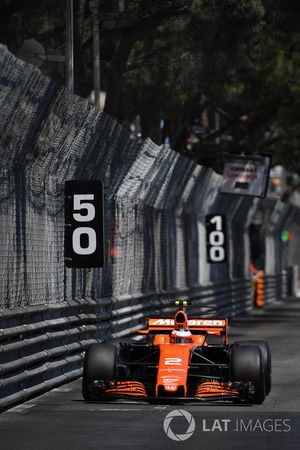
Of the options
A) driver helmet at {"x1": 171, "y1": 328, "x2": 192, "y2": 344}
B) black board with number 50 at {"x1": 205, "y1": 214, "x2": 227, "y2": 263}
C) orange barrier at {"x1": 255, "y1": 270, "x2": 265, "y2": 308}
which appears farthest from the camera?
orange barrier at {"x1": 255, "y1": 270, "x2": 265, "y2": 308}

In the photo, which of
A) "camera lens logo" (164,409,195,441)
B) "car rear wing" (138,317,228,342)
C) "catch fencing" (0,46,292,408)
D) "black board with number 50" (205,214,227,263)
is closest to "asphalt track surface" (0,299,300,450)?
"camera lens logo" (164,409,195,441)

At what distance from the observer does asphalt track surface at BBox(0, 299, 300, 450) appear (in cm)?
1152

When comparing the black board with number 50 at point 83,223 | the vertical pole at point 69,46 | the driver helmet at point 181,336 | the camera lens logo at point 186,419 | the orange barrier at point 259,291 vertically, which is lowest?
the camera lens logo at point 186,419

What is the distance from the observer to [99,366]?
48.4 feet

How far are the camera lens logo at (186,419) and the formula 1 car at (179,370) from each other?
0.42 meters

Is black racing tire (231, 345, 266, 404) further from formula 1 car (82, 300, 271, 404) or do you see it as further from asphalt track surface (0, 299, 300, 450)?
asphalt track surface (0, 299, 300, 450)

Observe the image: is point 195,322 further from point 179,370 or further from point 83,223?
point 83,223

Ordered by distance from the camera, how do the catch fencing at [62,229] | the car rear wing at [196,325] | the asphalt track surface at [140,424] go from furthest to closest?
the car rear wing at [196,325] → the catch fencing at [62,229] → the asphalt track surface at [140,424]

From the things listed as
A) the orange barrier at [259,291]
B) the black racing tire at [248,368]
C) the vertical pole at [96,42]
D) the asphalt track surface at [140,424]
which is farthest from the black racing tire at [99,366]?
the orange barrier at [259,291]

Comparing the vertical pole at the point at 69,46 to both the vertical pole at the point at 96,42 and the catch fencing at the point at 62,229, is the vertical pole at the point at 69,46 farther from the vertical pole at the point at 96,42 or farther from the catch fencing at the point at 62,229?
the vertical pole at the point at 96,42

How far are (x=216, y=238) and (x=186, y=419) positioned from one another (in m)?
19.7

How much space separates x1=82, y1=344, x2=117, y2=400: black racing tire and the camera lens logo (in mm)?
817

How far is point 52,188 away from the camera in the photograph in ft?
57.4

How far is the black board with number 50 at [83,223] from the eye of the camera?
58.5 ft
